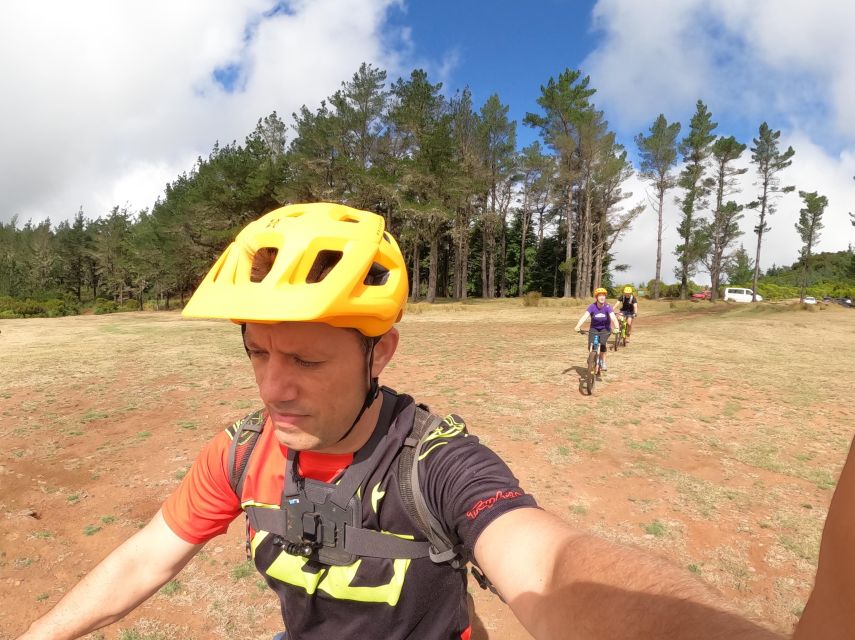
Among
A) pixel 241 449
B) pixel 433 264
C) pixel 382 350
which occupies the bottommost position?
pixel 241 449

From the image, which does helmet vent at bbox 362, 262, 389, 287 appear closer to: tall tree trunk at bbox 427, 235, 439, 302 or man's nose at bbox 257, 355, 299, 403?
man's nose at bbox 257, 355, 299, 403

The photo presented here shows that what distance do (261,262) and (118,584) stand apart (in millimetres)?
1254

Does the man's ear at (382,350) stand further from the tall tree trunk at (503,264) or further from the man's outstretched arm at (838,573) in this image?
the tall tree trunk at (503,264)

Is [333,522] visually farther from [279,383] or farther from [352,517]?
[279,383]

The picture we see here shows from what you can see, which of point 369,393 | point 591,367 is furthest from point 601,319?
point 369,393

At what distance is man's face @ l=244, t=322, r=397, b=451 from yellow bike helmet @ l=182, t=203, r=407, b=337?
0.08 metres

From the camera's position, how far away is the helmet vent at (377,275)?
1.72 metres

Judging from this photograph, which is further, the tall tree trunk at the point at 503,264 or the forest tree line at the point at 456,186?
the tall tree trunk at the point at 503,264

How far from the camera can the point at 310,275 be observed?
1.59 meters

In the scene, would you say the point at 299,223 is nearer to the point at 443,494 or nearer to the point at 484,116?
the point at 443,494

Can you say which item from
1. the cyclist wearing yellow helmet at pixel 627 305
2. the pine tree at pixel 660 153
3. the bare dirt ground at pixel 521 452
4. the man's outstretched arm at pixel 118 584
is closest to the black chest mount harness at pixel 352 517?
the man's outstretched arm at pixel 118 584

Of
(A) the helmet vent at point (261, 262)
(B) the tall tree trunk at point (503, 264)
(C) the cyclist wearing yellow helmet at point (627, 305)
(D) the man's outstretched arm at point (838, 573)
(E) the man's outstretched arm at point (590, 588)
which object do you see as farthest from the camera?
(B) the tall tree trunk at point (503, 264)

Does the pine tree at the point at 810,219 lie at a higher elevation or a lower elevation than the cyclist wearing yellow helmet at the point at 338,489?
Result: higher

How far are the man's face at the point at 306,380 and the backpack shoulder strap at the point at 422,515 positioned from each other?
25 cm
